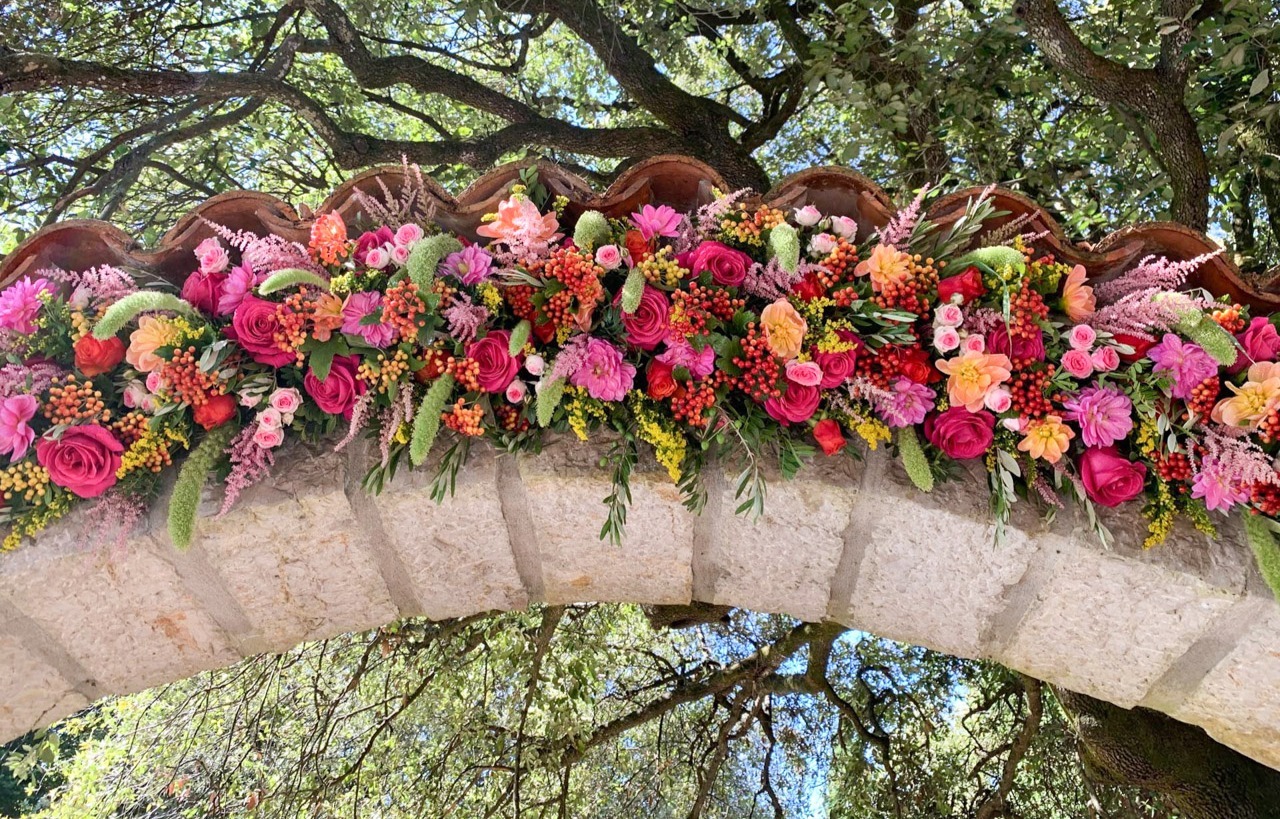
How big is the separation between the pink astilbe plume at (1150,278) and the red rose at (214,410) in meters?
1.54

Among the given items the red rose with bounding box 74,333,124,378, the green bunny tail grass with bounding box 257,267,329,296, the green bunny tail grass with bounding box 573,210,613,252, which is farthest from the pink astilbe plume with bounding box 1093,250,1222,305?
the red rose with bounding box 74,333,124,378

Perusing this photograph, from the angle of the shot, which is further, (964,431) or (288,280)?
(964,431)

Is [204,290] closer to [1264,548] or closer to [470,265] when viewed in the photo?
[470,265]

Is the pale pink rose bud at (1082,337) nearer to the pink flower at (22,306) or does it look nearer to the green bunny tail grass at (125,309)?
the green bunny tail grass at (125,309)

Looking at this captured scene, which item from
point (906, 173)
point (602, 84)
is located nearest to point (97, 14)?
point (602, 84)

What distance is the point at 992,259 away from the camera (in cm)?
144

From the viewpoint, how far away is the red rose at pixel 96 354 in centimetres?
148

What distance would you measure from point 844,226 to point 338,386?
918 mm

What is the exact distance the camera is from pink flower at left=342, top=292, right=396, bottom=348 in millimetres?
1437

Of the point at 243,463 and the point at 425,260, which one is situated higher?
the point at 425,260

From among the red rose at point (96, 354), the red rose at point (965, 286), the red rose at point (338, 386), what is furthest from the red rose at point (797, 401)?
the red rose at point (96, 354)

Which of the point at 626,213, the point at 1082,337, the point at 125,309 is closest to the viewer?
the point at 125,309

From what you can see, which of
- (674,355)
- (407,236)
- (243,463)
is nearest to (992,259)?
(674,355)

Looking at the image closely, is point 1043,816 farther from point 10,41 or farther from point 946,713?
point 10,41
